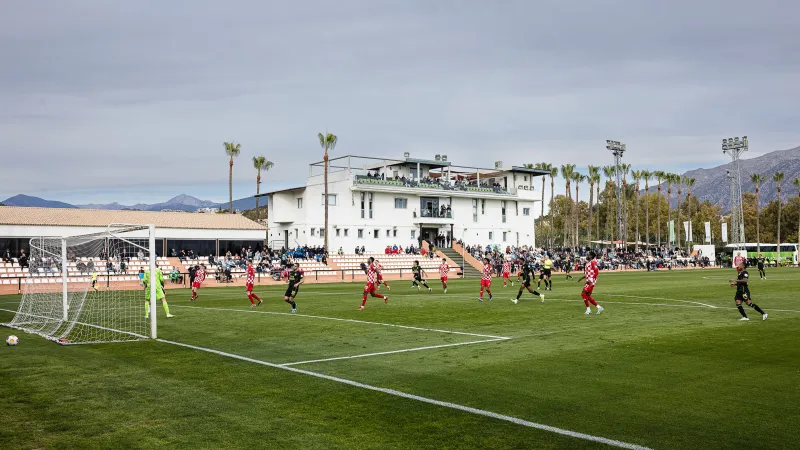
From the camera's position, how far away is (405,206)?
72.0m

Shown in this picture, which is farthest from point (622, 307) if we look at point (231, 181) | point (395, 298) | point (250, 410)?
point (231, 181)

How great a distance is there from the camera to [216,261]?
5288 centimetres

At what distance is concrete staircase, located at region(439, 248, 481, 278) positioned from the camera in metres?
60.7

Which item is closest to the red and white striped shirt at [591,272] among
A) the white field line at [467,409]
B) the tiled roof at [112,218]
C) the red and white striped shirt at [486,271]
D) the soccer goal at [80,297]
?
the red and white striped shirt at [486,271]

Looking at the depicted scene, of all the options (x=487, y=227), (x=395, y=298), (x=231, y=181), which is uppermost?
(x=231, y=181)

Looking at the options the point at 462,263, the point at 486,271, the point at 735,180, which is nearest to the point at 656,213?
the point at 735,180

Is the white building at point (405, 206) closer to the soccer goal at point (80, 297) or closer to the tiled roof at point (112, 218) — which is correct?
the tiled roof at point (112, 218)

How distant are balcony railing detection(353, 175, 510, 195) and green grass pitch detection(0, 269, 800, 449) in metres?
48.9

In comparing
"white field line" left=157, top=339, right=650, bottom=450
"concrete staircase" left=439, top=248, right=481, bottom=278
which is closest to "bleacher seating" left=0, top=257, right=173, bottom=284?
"white field line" left=157, top=339, right=650, bottom=450

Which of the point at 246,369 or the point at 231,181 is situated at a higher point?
the point at 231,181

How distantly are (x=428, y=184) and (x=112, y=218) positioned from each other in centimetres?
3364

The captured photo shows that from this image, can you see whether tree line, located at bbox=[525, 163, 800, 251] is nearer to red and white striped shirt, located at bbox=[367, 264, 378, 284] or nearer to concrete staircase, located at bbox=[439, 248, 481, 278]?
concrete staircase, located at bbox=[439, 248, 481, 278]

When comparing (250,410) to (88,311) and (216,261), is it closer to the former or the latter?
(88,311)

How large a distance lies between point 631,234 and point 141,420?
478 feet
